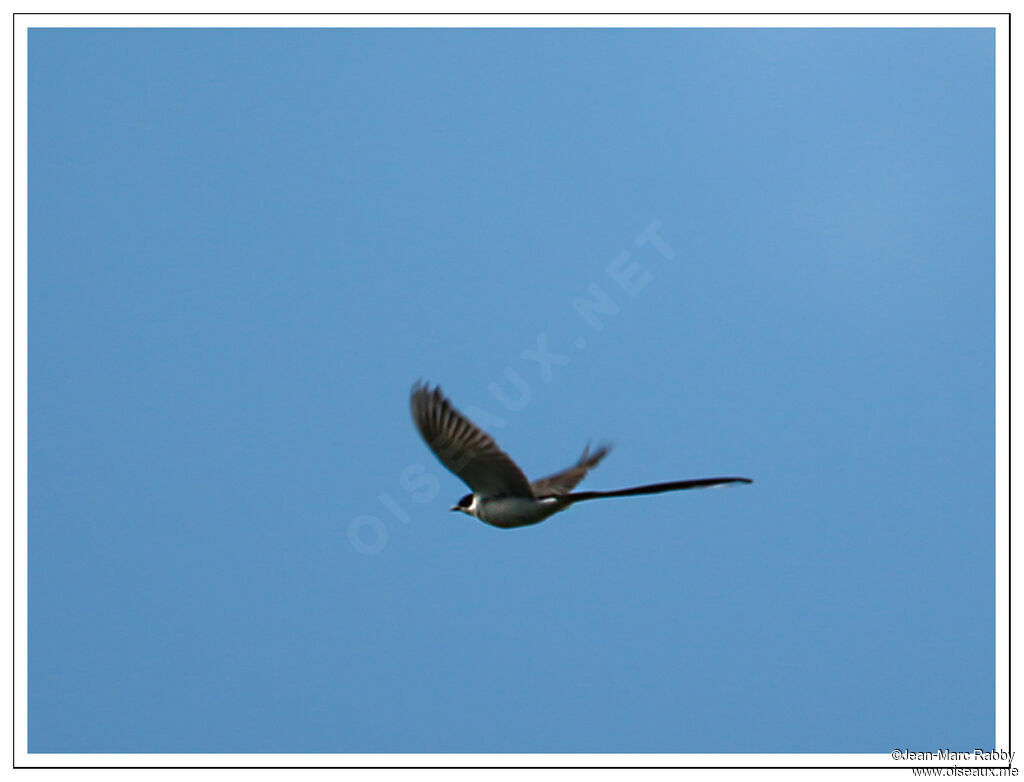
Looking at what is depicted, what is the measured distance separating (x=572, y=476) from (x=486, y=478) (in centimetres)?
146

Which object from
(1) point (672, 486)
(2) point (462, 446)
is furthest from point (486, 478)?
(1) point (672, 486)

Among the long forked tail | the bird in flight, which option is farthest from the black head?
the long forked tail

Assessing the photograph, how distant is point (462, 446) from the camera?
557 cm

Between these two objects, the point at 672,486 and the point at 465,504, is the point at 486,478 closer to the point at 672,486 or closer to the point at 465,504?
the point at 465,504

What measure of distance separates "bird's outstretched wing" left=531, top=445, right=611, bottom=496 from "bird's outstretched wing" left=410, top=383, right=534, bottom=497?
622mm

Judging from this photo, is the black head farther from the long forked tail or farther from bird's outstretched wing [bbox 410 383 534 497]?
the long forked tail

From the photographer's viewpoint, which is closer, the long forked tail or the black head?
the long forked tail

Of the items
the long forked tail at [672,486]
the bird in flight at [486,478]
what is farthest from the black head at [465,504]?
the long forked tail at [672,486]

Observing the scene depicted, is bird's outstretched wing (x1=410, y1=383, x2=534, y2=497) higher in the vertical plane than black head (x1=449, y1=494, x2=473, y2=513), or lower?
higher

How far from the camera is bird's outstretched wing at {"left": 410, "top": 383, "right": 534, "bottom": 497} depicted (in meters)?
5.39
